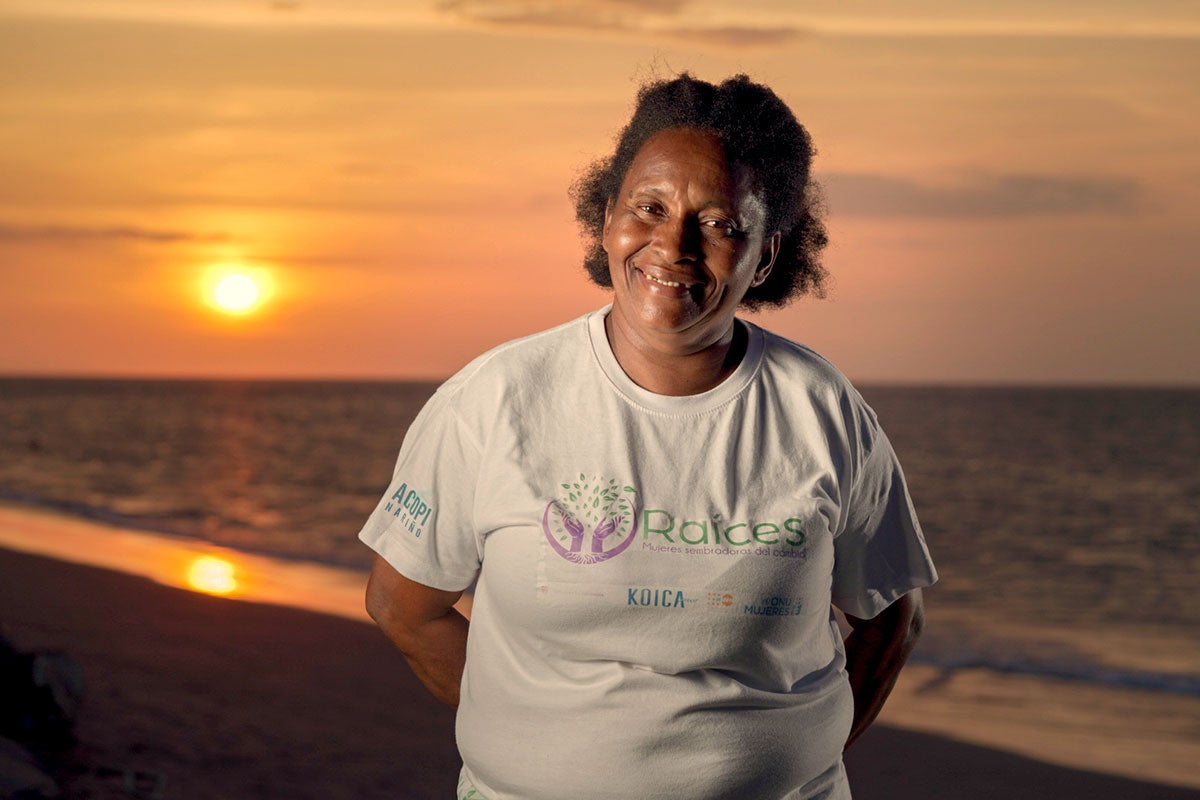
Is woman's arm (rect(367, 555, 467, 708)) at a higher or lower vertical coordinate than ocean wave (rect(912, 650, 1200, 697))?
higher

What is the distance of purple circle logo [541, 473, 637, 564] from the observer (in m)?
1.99

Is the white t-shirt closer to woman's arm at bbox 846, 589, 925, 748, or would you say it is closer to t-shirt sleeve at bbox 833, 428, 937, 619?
t-shirt sleeve at bbox 833, 428, 937, 619

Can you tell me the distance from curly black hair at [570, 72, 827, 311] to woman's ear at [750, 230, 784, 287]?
24 mm

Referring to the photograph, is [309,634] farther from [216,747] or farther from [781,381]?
[781,381]

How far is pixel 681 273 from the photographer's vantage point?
2.12 metres

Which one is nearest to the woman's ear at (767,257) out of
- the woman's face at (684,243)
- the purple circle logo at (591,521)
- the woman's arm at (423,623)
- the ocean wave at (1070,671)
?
the woman's face at (684,243)

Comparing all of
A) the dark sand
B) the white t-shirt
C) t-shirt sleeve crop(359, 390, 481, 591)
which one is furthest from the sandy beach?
the white t-shirt

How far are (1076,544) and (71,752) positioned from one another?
1800 cm

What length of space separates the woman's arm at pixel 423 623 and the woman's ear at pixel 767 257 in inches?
32.3

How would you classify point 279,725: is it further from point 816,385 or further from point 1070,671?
point 1070,671

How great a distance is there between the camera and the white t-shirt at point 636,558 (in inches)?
78.0

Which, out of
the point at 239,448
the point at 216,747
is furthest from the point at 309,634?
the point at 239,448

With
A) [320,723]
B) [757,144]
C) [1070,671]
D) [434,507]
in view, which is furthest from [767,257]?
[1070,671]

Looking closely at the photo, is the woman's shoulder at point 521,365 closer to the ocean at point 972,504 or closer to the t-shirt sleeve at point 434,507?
the t-shirt sleeve at point 434,507
